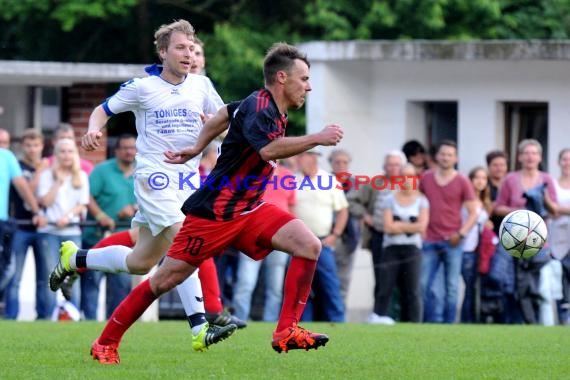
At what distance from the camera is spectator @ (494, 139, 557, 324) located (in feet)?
50.5

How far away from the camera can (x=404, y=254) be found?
15469 millimetres

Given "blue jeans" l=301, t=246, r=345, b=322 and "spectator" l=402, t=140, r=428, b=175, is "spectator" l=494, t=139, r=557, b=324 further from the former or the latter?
"blue jeans" l=301, t=246, r=345, b=322

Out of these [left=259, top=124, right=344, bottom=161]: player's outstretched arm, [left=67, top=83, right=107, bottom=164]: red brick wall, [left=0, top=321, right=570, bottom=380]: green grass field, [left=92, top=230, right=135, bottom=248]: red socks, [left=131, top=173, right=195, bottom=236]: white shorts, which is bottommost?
[left=0, top=321, right=570, bottom=380]: green grass field

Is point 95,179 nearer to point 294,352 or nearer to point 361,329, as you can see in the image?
point 361,329

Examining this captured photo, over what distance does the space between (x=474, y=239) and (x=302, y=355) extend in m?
6.61

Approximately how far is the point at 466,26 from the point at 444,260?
11.2m

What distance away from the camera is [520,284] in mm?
15570

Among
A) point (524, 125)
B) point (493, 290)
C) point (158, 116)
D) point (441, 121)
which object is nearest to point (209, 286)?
point (158, 116)

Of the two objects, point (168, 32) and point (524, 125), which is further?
point (524, 125)

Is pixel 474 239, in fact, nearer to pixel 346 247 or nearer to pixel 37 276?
pixel 346 247

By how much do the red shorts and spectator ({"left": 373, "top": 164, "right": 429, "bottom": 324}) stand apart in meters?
6.42

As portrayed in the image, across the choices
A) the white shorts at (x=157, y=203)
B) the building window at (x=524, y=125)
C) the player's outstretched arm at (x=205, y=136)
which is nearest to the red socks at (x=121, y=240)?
the white shorts at (x=157, y=203)

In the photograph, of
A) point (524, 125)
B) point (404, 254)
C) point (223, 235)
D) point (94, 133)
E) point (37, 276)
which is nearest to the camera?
point (223, 235)

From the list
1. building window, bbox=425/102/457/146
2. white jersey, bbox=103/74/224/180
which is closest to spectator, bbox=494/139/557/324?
building window, bbox=425/102/457/146
